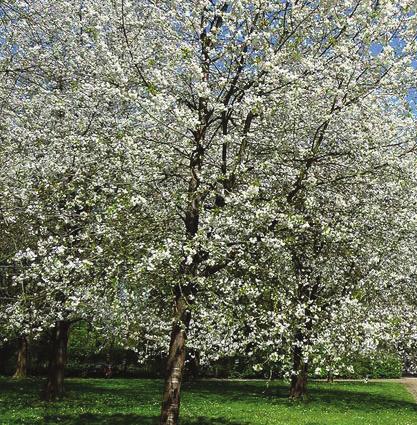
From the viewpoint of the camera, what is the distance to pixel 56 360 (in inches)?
701

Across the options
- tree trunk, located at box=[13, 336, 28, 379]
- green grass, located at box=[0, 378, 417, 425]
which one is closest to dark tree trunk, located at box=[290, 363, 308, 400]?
green grass, located at box=[0, 378, 417, 425]

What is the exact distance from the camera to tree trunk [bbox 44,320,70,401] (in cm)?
1777

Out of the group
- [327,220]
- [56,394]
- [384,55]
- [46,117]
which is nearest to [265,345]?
[327,220]

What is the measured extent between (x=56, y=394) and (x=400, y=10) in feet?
50.7

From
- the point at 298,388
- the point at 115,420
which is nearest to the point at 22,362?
the point at 298,388

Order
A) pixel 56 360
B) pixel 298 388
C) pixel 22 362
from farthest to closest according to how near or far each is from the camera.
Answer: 1. pixel 22 362
2. pixel 298 388
3. pixel 56 360

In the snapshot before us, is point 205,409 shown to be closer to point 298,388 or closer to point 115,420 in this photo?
point 115,420

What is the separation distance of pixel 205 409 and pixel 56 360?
520 centimetres

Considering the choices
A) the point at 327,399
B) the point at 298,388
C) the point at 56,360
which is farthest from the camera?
the point at 327,399

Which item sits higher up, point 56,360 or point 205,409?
point 56,360

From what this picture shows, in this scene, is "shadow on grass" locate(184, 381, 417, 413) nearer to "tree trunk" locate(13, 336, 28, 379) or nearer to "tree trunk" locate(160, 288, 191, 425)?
"tree trunk" locate(13, 336, 28, 379)

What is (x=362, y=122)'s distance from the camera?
1041 centimetres

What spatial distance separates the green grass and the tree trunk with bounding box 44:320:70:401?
1.72 feet

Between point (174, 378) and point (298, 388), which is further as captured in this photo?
point (298, 388)
